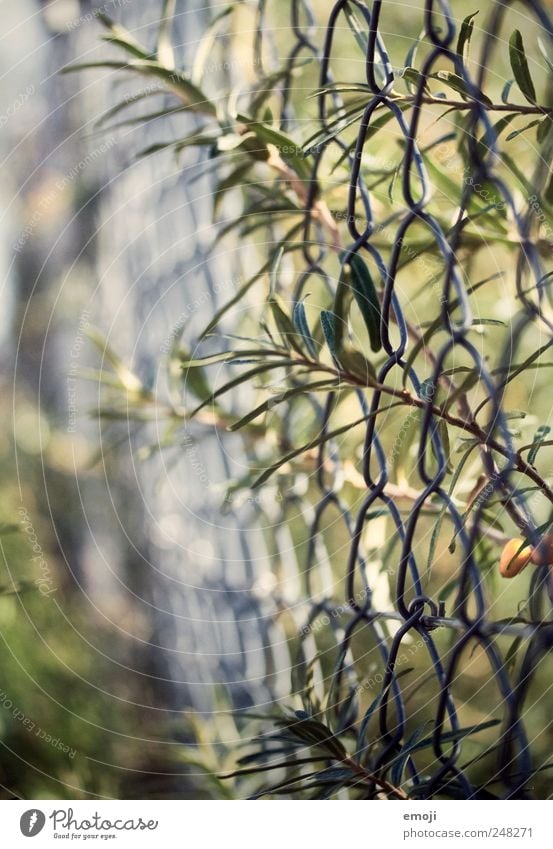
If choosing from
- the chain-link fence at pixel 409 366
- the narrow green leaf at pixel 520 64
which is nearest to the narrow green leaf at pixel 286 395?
the chain-link fence at pixel 409 366

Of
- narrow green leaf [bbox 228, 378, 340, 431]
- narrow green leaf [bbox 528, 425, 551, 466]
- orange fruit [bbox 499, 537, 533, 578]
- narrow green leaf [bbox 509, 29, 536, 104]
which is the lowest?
orange fruit [bbox 499, 537, 533, 578]

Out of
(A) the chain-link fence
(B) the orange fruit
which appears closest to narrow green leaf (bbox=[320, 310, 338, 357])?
(A) the chain-link fence

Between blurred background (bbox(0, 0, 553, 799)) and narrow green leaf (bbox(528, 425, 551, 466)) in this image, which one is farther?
blurred background (bbox(0, 0, 553, 799))

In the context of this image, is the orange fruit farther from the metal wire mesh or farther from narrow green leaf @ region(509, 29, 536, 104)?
narrow green leaf @ region(509, 29, 536, 104)

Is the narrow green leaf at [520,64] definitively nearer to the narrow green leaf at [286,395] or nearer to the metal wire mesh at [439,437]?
Result: the metal wire mesh at [439,437]

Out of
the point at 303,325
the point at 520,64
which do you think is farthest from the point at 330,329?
the point at 520,64

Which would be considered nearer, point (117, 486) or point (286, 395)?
point (286, 395)

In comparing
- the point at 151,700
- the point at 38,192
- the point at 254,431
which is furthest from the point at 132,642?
the point at 38,192

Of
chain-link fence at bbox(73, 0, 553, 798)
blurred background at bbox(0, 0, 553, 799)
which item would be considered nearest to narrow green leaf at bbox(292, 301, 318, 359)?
chain-link fence at bbox(73, 0, 553, 798)

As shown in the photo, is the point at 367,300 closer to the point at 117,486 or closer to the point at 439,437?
the point at 439,437

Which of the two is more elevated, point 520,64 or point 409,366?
point 520,64

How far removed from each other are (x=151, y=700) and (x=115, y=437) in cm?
15

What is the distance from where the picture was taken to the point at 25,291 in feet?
1.36

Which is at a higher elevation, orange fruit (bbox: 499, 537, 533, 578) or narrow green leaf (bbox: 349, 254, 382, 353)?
narrow green leaf (bbox: 349, 254, 382, 353)
